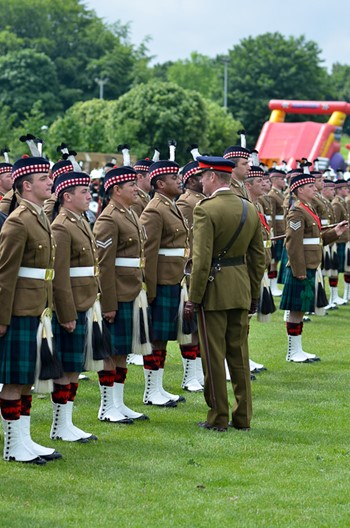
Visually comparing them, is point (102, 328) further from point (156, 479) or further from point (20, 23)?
point (20, 23)

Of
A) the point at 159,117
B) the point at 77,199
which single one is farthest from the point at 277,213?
the point at 159,117

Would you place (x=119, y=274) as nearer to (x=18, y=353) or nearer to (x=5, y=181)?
(x=18, y=353)

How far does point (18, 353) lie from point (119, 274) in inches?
68.9

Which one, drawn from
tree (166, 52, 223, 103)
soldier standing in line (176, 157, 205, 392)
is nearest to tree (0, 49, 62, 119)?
tree (166, 52, 223, 103)

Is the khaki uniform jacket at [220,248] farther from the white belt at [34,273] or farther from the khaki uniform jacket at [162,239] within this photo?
the white belt at [34,273]

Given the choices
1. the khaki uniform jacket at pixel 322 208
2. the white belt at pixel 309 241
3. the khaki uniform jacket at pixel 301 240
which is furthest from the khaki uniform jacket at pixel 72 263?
the khaki uniform jacket at pixel 322 208

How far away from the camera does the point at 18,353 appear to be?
7.41 meters

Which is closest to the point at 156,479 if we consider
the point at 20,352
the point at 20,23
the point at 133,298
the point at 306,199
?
the point at 20,352

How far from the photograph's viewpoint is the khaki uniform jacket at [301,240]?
12.1 metres

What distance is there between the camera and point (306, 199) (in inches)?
477

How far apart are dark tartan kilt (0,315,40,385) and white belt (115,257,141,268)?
5.36 ft

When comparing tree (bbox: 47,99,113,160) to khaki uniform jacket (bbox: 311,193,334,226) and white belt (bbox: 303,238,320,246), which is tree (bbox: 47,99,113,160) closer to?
khaki uniform jacket (bbox: 311,193,334,226)

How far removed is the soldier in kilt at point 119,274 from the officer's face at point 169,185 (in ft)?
2.22

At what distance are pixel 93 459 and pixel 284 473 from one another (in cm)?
129
